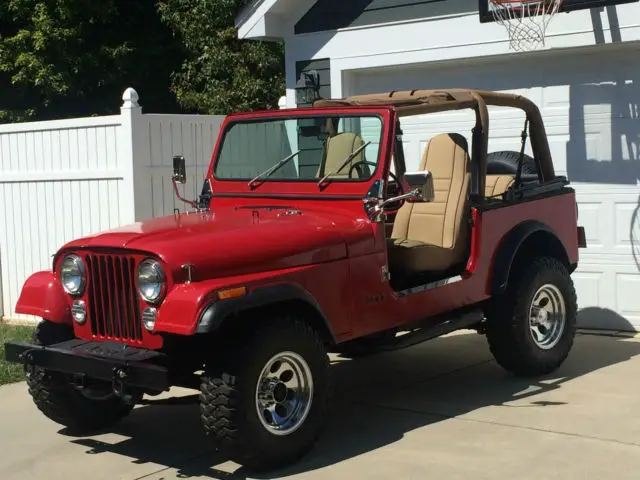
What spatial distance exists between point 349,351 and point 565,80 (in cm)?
415

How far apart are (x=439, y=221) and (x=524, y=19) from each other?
2.90 metres

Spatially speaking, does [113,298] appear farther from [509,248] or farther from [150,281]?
[509,248]

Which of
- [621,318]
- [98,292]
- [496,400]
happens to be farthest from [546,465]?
[621,318]

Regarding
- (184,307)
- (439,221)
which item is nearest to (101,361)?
(184,307)

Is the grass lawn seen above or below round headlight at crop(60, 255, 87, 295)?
below

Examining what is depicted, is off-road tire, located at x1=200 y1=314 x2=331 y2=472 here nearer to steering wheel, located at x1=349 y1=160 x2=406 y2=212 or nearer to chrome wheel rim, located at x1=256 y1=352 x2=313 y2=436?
chrome wheel rim, located at x1=256 y1=352 x2=313 y2=436

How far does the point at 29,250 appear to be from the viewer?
393 inches

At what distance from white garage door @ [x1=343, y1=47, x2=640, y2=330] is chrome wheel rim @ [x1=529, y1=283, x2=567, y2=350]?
170 centimetres

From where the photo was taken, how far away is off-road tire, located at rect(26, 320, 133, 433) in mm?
5559

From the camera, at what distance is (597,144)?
8.63 meters

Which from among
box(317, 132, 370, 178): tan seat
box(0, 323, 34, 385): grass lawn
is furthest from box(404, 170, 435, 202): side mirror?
box(0, 323, 34, 385): grass lawn

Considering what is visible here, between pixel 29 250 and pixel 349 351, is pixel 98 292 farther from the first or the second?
pixel 29 250

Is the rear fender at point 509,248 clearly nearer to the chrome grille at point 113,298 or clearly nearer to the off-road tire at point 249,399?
the off-road tire at point 249,399

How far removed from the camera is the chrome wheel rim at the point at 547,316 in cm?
690
